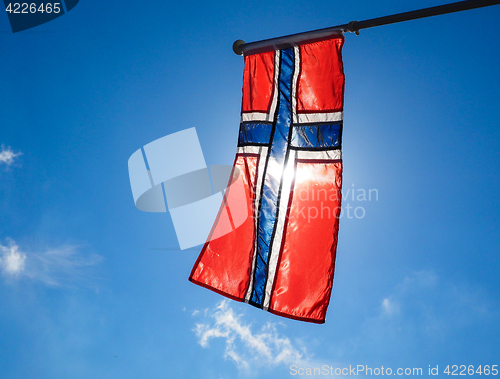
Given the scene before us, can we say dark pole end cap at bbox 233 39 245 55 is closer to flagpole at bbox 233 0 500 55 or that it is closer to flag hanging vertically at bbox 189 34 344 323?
flagpole at bbox 233 0 500 55

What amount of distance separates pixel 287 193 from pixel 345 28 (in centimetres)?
241

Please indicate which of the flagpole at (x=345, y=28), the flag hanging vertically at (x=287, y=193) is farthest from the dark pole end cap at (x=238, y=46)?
the flag hanging vertically at (x=287, y=193)

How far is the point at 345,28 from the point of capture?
4.09 m

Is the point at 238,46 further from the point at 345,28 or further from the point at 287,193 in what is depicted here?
the point at 287,193

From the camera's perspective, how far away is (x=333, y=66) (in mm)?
4160

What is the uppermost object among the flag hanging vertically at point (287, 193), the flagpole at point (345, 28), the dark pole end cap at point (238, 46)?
the dark pole end cap at point (238, 46)

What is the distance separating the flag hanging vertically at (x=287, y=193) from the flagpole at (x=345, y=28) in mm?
93

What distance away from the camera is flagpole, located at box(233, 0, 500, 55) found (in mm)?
3347

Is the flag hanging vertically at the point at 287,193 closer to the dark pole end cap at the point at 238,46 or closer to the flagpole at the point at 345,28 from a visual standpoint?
Answer: the flagpole at the point at 345,28

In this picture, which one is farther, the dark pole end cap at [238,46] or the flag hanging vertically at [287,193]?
the dark pole end cap at [238,46]

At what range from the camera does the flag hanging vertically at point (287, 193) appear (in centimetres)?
375

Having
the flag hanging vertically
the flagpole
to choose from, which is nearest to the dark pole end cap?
the flagpole

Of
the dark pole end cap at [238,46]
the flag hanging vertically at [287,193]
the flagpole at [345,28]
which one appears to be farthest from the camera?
the dark pole end cap at [238,46]

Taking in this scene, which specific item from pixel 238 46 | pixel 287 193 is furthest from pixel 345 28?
pixel 287 193
